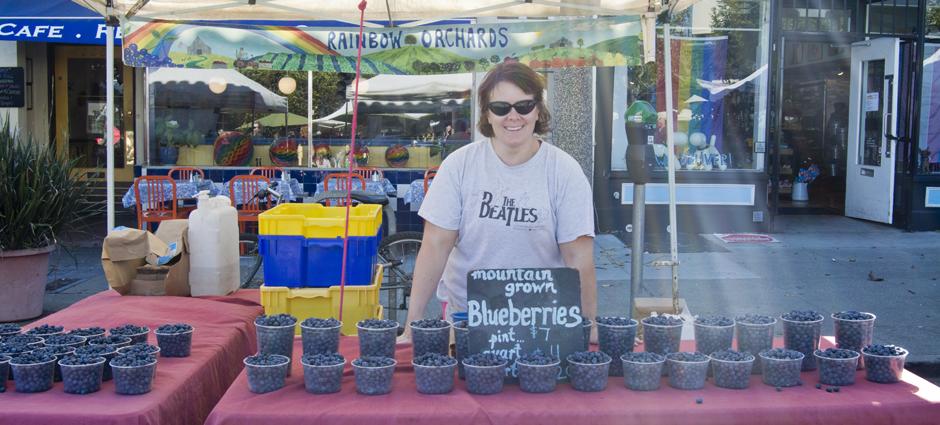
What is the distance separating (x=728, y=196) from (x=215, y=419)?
10.2 metres

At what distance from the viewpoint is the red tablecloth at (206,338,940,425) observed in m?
2.89

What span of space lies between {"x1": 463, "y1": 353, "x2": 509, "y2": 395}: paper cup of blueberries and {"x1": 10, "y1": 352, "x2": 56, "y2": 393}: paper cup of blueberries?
4.54 ft

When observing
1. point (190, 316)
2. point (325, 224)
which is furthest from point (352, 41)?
point (190, 316)

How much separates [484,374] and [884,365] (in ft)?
4.59

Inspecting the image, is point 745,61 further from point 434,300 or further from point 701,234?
point 434,300

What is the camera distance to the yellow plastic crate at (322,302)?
4.82 metres

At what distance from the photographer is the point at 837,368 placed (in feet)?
10.4

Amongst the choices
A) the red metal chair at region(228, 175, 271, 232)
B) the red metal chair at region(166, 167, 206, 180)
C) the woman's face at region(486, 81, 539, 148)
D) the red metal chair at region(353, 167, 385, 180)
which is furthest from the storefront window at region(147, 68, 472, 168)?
the woman's face at region(486, 81, 539, 148)

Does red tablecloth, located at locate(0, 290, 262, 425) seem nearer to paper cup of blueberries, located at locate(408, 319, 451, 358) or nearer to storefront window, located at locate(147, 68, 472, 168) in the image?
paper cup of blueberries, located at locate(408, 319, 451, 358)

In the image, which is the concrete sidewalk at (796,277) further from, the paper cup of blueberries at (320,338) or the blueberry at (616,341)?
the paper cup of blueberries at (320,338)

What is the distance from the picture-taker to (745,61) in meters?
12.2

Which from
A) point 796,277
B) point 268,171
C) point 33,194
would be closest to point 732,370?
point 33,194

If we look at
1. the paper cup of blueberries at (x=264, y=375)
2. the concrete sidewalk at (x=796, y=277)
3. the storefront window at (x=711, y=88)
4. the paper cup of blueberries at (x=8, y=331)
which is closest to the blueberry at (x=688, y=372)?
the paper cup of blueberries at (x=264, y=375)

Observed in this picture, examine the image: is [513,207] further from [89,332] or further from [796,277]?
[796,277]
